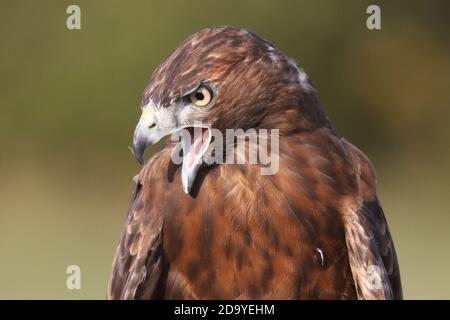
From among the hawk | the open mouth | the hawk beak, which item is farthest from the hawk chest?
the hawk beak

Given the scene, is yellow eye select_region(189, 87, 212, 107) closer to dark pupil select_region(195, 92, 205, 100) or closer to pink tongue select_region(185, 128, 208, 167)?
dark pupil select_region(195, 92, 205, 100)

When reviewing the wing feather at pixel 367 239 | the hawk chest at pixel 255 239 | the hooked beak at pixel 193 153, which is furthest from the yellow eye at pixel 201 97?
the wing feather at pixel 367 239

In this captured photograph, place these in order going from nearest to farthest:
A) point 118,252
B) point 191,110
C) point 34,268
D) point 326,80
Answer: point 191,110 < point 118,252 < point 34,268 < point 326,80

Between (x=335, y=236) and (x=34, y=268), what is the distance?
216 inches

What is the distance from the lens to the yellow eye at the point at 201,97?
3.49 m

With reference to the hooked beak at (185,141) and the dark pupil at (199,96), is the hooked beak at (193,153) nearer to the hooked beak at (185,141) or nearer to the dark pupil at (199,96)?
the hooked beak at (185,141)

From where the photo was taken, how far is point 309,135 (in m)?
3.70

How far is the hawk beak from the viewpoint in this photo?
3.46 m

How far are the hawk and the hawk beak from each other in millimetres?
92

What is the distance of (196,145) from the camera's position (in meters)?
3.58

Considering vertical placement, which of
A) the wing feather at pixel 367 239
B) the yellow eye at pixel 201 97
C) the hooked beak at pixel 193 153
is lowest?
the wing feather at pixel 367 239

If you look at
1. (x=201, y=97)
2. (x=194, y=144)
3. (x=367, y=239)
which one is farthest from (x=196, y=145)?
(x=367, y=239)
